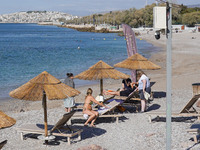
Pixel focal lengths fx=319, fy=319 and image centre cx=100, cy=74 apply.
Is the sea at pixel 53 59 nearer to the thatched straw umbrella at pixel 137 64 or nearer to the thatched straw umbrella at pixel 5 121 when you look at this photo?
the thatched straw umbrella at pixel 137 64

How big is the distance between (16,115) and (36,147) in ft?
12.0

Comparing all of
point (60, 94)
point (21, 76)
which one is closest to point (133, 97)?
point (60, 94)

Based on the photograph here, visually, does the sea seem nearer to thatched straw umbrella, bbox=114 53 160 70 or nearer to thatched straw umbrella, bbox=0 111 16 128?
thatched straw umbrella, bbox=114 53 160 70

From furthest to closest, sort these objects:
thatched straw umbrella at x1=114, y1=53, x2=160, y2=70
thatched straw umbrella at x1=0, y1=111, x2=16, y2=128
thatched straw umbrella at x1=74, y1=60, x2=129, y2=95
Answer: thatched straw umbrella at x1=114, y1=53, x2=160, y2=70 → thatched straw umbrella at x1=74, y1=60, x2=129, y2=95 → thatched straw umbrella at x1=0, y1=111, x2=16, y2=128

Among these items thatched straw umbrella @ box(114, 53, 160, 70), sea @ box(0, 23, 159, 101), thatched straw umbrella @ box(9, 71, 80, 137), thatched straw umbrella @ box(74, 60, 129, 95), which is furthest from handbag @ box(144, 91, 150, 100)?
sea @ box(0, 23, 159, 101)

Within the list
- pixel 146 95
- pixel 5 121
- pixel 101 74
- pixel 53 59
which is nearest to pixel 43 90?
pixel 5 121

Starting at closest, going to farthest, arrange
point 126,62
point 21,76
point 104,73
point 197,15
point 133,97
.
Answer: point 104,73 → point 133,97 → point 126,62 → point 21,76 → point 197,15

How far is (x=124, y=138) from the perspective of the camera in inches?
315

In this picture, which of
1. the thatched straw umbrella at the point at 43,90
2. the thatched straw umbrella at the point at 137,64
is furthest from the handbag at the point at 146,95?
the thatched straw umbrella at the point at 43,90

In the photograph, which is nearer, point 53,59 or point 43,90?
point 43,90

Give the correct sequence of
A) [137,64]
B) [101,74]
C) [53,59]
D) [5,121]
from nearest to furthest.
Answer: [5,121], [101,74], [137,64], [53,59]

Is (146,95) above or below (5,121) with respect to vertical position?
below

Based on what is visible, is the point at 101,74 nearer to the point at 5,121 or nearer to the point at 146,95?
the point at 146,95

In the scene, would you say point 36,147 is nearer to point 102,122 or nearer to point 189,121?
point 102,122
